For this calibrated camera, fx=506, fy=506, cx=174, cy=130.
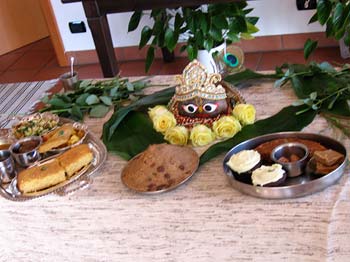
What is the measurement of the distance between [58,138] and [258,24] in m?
1.90

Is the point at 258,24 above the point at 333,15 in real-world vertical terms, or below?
below

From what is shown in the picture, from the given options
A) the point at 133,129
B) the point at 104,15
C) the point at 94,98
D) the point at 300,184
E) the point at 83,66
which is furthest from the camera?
the point at 83,66

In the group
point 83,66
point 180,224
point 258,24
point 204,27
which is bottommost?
point 83,66

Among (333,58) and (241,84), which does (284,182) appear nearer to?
(241,84)

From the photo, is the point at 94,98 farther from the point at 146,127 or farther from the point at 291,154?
the point at 291,154

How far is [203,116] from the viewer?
46.4 inches

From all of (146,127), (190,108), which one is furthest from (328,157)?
(146,127)

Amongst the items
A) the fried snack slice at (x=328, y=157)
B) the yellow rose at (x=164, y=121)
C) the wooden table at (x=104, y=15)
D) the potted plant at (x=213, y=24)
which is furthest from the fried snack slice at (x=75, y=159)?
the potted plant at (x=213, y=24)

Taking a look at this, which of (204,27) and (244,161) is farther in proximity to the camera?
(204,27)

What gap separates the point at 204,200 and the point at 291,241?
0.19 metres

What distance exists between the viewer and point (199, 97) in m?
1.16

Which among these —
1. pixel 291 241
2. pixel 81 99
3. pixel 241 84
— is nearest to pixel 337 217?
pixel 291 241

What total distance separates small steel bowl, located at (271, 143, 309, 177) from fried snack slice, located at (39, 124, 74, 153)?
0.51 meters

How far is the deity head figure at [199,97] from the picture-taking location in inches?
45.6
